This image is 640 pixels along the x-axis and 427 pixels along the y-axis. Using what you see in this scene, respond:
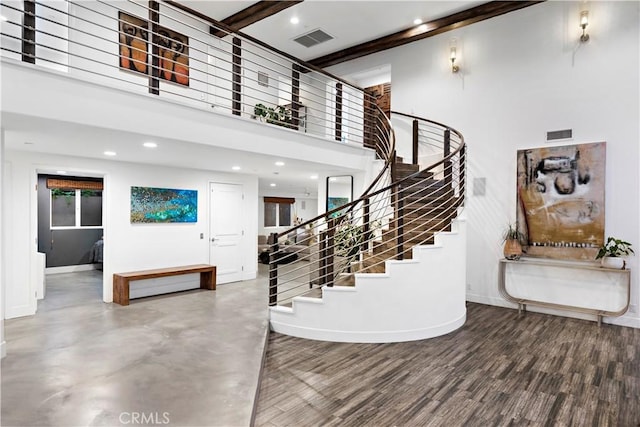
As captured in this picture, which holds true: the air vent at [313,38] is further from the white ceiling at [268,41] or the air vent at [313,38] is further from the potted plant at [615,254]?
the potted plant at [615,254]

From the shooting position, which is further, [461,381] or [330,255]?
[330,255]

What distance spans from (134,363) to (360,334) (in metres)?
2.33

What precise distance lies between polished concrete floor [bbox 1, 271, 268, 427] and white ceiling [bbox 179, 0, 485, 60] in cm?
520

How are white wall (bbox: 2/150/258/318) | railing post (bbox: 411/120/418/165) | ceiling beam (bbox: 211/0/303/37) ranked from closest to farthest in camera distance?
white wall (bbox: 2/150/258/318), ceiling beam (bbox: 211/0/303/37), railing post (bbox: 411/120/418/165)

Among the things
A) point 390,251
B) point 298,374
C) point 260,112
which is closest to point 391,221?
point 390,251

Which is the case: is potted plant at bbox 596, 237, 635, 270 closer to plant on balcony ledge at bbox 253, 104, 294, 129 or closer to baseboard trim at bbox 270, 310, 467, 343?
baseboard trim at bbox 270, 310, 467, 343

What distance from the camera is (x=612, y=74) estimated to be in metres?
5.16

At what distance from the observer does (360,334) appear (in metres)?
4.22

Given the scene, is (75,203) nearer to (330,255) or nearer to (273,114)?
(273,114)

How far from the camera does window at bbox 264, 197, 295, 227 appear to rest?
13.0 m

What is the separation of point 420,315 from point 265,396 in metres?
2.19

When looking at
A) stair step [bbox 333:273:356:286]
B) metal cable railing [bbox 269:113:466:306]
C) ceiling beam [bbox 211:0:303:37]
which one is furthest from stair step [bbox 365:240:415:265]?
ceiling beam [bbox 211:0:303:37]

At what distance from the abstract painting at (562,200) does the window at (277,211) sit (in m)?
8.62

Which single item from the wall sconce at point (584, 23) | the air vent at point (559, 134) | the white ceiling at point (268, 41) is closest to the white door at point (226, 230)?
the white ceiling at point (268, 41)
